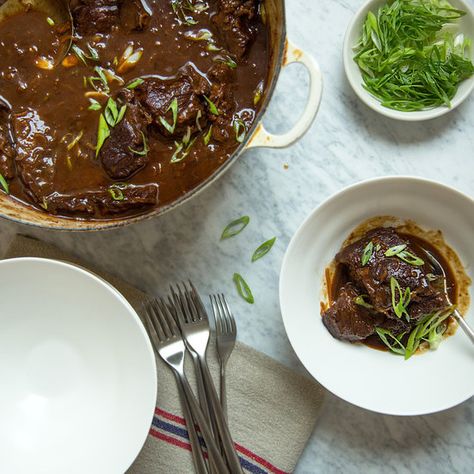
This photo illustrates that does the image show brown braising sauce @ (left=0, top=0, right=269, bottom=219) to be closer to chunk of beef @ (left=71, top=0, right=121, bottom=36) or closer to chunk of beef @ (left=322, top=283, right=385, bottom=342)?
chunk of beef @ (left=71, top=0, right=121, bottom=36)

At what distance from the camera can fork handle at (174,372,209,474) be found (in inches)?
116

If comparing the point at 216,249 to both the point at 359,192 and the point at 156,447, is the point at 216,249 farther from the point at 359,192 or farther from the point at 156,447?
the point at 156,447

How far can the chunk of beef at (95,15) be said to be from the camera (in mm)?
2674

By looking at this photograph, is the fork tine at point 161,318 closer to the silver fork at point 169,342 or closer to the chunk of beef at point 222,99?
the silver fork at point 169,342

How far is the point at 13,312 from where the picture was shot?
2910 millimetres

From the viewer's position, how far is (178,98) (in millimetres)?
2615

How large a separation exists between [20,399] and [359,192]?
73.8 inches

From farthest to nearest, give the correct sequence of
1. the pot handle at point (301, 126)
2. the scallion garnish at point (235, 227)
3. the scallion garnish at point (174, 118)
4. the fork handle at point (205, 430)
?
the scallion garnish at point (235, 227)
the fork handle at point (205, 430)
the scallion garnish at point (174, 118)
the pot handle at point (301, 126)

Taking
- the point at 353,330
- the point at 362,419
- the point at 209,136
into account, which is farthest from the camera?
the point at 362,419

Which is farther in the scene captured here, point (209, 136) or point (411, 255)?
point (411, 255)

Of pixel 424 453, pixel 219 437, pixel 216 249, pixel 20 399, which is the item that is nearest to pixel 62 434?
pixel 20 399

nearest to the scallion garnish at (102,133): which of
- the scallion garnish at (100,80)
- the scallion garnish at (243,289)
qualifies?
the scallion garnish at (100,80)

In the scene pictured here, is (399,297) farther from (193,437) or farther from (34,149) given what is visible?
(34,149)

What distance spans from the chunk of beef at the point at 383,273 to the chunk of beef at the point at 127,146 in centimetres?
108
